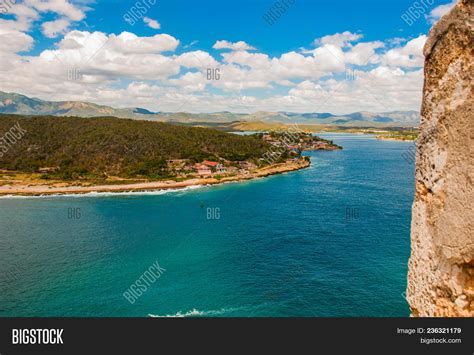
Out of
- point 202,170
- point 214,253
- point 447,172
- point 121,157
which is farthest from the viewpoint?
point 121,157

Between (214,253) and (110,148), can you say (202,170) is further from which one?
(214,253)

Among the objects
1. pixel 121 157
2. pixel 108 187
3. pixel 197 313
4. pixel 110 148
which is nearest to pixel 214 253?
pixel 197 313

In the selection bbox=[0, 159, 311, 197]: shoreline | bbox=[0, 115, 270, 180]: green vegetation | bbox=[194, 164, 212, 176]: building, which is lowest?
bbox=[0, 159, 311, 197]: shoreline

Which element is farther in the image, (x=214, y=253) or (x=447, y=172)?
(x=214, y=253)

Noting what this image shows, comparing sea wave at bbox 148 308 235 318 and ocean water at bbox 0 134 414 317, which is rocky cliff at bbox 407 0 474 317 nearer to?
ocean water at bbox 0 134 414 317

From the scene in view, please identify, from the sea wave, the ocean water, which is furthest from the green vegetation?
the sea wave
